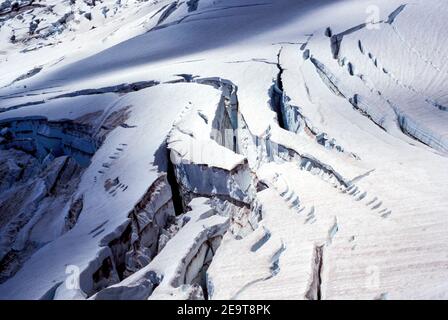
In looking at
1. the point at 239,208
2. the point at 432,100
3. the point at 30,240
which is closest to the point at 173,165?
the point at 239,208

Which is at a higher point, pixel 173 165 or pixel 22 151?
pixel 173 165

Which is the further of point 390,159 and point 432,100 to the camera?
point 432,100

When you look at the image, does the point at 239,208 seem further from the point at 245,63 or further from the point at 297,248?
the point at 245,63

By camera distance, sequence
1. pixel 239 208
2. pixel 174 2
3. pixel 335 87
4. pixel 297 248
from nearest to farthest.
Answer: pixel 297 248 < pixel 239 208 < pixel 335 87 < pixel 174 2

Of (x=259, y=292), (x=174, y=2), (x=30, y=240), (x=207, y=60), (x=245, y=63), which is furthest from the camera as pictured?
(x=174, y=2)

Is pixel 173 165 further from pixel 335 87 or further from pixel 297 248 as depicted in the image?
pixel 335 87

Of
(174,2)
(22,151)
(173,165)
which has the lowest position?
(22,151)
